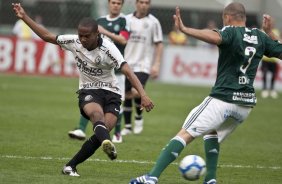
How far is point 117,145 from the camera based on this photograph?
12617mm

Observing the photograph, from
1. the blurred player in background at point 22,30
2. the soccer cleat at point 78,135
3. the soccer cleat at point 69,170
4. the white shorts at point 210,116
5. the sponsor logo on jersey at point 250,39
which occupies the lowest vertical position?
the blurred player in background at point 22,30

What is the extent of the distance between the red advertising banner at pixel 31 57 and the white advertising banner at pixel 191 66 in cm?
375

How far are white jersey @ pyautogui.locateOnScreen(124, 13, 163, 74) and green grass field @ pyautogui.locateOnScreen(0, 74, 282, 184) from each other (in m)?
1.39

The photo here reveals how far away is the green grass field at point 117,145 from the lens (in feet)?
31.5

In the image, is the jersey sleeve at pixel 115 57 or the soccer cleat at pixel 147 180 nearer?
the soccer cleat at pixel 147 180

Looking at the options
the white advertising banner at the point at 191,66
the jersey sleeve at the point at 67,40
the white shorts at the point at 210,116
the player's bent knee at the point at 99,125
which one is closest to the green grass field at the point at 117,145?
the player's bent knee at the point at 99,125

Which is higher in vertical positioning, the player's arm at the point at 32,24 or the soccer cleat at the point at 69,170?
the player's arm at the point at 32,24

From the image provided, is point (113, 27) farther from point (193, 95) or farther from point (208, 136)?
point (193, 95)

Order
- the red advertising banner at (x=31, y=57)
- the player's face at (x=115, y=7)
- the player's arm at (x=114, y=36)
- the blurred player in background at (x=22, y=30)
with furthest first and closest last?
the blurred player in background at (x=22, y=30)
the red advertising banner at (x=31, y=57)
the player's face at (x=115, y=7)
the player's arm at (x=114, y=36)

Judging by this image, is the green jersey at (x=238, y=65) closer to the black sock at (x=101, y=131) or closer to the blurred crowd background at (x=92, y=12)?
the black sock at (x=101, y=131)

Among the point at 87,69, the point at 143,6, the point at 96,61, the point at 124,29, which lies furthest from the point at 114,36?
the point at 96,61

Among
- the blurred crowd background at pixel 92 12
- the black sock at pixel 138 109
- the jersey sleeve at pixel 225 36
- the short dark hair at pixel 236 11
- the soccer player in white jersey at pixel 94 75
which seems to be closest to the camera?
the jersey sleeve at pixel 225 36

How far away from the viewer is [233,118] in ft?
28.8

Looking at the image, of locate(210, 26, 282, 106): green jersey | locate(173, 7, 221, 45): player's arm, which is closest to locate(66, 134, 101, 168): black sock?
locate(210, 26, 282, 106): green jersey
